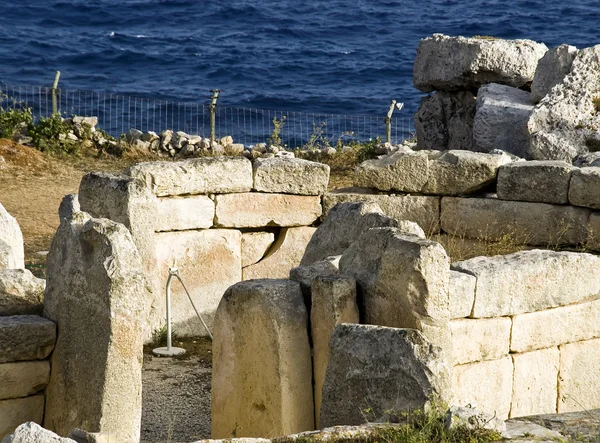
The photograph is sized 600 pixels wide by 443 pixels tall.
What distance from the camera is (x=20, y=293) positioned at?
25.0 feet

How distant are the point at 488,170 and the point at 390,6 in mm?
54429

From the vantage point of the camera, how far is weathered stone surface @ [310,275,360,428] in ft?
23.4

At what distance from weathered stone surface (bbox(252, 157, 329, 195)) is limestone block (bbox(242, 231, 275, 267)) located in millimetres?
470

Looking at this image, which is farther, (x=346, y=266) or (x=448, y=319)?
(x=346, y=266)

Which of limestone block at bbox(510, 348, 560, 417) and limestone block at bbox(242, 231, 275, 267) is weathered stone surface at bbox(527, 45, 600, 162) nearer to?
limestone block at bbox(242, 231, 275, 267)

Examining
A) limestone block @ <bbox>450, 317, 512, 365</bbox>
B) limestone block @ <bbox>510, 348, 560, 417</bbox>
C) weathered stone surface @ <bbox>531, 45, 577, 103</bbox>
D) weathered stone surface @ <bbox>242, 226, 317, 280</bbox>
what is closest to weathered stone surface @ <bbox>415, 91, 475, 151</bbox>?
weathered stone surface @ <bbox>531, 45, 577, 103</bbox>

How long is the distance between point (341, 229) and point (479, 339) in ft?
6.53

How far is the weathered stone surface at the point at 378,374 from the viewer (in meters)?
6.17

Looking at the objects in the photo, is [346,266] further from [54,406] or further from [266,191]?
[266,191]

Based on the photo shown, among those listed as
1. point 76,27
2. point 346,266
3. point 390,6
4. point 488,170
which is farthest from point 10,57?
point 346,266

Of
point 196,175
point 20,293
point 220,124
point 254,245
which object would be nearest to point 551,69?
point 254,245

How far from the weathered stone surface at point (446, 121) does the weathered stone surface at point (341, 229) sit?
600cm

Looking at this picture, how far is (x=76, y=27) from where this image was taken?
186ft

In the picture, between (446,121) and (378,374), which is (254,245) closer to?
(378,374)
